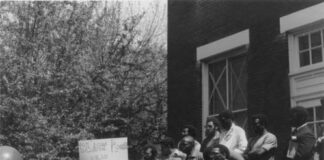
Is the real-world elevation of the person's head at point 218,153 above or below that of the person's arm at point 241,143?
below

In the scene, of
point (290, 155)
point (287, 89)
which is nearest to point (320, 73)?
point (287, 89)

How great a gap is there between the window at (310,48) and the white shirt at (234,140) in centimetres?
248

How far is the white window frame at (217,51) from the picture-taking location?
1217cm

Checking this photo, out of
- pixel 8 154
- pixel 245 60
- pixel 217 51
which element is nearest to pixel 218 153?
pixel 8 154

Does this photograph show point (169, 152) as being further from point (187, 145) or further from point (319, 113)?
point (319, 113)

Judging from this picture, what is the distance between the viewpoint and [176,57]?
14406mm

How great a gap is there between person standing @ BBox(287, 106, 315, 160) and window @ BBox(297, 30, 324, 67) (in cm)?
258

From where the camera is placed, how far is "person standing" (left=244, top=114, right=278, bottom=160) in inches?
333

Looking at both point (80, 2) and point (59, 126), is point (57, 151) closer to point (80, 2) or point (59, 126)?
point (59, 126)

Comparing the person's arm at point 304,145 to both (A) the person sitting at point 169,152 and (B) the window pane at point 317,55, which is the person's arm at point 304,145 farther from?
(B) the window pane at point 317,55

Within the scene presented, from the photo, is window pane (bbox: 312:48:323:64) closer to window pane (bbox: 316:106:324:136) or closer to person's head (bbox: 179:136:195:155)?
window pane (bbox: 316:106:324:136)

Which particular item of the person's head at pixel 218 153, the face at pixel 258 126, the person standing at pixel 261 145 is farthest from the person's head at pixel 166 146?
the person's head at pixel 218 153

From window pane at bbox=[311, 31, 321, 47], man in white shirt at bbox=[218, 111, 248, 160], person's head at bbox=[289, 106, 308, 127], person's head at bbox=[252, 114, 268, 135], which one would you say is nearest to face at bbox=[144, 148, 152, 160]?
man in white shirt at bbox=[218, 111, 248, 160]

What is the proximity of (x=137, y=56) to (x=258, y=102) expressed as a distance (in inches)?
368
